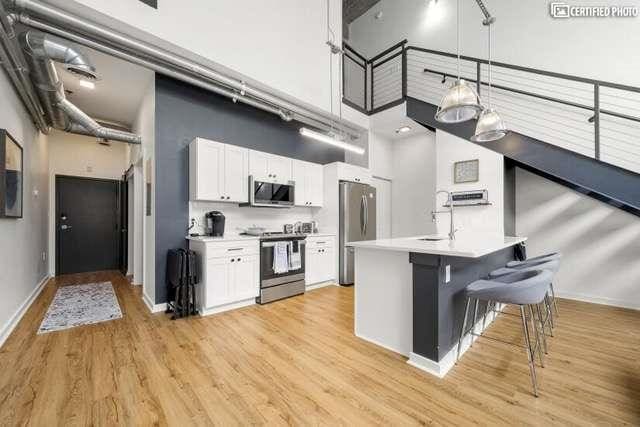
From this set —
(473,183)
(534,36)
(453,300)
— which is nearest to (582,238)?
(473,183)

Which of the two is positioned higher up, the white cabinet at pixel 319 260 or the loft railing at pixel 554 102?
the loft railing at pixel 554 102

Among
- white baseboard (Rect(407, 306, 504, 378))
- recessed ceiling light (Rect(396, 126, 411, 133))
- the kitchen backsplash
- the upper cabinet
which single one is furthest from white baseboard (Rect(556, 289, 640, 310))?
the upper cabinet

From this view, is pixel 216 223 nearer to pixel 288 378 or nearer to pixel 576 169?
pixel 288 378

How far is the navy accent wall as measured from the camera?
349 centimetres

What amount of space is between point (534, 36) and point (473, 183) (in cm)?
261

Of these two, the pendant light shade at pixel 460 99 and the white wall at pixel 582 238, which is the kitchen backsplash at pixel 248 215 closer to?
the pendant light shade at pixel 460 99

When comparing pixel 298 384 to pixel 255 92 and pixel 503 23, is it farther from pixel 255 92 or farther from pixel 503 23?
pixel 503 23

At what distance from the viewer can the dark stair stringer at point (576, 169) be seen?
2.78 meters

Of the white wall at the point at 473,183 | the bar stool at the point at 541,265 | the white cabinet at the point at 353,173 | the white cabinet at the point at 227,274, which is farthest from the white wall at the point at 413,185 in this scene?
the white cabinet at the point at 227,274

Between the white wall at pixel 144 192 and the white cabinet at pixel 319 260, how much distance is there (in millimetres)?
2222

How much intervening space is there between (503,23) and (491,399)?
223 inches

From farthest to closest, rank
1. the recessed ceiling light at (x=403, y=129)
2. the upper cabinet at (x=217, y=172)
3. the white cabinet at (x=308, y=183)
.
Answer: the recessed ceiling light at (x=403, y=129) → the white cabinet at (x=308, y=183) → the upper cabinet at (x=217, y=172)

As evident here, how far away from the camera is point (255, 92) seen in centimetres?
366

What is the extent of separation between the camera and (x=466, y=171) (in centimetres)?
429
